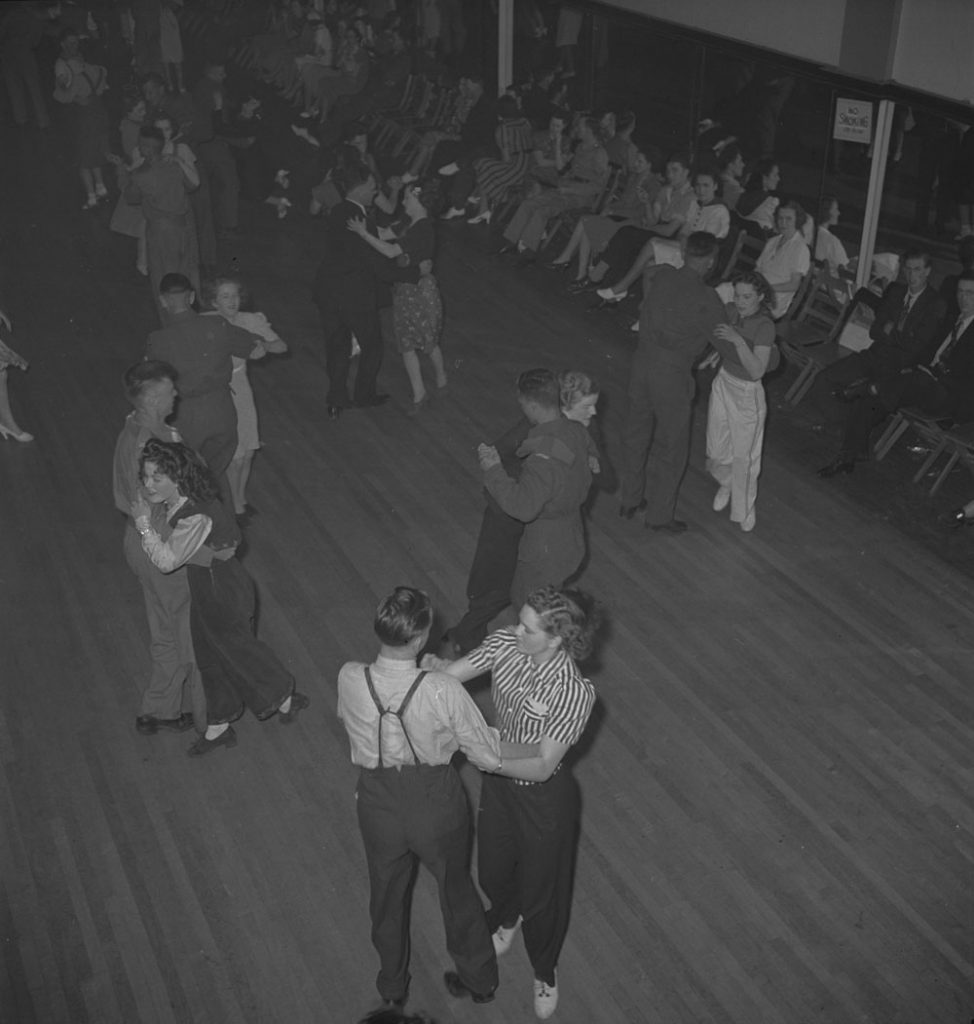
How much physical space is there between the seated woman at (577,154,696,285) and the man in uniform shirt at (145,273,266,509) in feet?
14.9

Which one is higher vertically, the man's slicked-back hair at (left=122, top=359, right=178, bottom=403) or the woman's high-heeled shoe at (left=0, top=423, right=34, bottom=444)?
the man's slicked-back hair at (left=122, top=359, right=178, bottom=403)

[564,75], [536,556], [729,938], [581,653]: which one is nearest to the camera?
[581,653]

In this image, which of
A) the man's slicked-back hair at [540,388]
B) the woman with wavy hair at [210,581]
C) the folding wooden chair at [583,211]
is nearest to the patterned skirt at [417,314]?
the man's slicked-back hair at [540,388]

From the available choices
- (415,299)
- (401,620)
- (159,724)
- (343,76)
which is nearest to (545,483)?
(401,620)

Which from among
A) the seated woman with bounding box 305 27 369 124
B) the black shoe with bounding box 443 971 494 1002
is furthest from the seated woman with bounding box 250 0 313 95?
the black shoe with bounding box 443 971 494 1002

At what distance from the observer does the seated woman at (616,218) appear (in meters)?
10.0

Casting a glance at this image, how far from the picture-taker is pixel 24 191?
12250mm

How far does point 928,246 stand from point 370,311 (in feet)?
13.8

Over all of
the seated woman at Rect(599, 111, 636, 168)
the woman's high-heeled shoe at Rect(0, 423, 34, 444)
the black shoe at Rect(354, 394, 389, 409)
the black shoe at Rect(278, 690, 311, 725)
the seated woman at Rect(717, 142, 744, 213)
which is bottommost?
the woman's high-heeled shoe at Rect(0, 423, 34, 444)

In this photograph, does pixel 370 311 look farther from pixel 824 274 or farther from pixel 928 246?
pixel 928 246

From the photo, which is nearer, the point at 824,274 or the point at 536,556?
the point at 536,556

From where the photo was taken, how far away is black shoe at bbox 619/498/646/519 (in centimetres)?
680

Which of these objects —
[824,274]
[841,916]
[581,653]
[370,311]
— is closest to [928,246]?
[824,274]

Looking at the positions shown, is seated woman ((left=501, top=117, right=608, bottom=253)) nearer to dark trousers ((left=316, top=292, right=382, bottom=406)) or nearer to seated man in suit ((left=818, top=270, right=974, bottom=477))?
dark trousers ((left=316, top=292, right=382, bottom=406))
